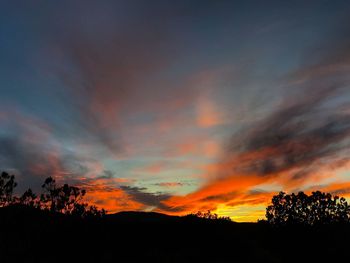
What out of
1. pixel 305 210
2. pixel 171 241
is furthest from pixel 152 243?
pixel 305 210

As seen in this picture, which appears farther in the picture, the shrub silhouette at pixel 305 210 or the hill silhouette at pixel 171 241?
the shrub silhouette at pixel 305 210

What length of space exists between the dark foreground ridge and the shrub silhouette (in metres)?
9.00

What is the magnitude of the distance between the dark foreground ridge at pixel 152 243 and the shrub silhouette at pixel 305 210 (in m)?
→ 9.00

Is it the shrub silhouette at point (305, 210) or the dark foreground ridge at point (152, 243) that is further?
the shrub silhouette at point (305, 210)

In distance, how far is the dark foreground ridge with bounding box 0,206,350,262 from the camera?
1502 inches

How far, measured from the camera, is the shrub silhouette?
7081 centimetres

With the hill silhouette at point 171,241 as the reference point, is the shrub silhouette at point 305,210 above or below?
above

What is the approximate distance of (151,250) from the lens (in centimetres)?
4041

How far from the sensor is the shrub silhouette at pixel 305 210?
70.8 m

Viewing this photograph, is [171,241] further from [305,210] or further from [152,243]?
[305,210]

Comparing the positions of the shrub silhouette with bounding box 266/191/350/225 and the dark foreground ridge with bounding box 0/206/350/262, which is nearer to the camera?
the dark foreground ridge with bounding box 0/206/350/262

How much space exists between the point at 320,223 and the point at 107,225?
41.7m

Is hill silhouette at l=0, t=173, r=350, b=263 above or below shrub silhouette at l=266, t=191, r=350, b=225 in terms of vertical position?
below

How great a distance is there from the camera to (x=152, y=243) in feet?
146
